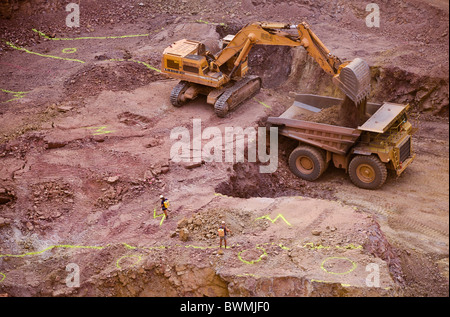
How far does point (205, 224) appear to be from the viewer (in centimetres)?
1173

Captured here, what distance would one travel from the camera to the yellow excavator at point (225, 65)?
15.3 m

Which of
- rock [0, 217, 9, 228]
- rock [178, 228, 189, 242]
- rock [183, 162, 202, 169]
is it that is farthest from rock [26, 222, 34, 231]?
rock [183, 162, 202, 169]

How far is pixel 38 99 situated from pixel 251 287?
1086 cm

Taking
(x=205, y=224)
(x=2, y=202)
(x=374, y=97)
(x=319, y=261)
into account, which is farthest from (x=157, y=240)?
(x=374, y=97)

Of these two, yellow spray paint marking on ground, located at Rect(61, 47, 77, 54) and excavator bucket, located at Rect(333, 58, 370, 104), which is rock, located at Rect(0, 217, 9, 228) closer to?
excavator bucket, located at Rect(333, 58, 370, 104)

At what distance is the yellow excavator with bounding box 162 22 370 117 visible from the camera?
15320 millimetres

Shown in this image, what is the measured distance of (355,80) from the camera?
13.4m

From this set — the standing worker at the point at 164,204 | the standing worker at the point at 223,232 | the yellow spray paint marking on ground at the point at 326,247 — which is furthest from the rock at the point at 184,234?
the yellow spray paint marking on ground at the point at 326,247

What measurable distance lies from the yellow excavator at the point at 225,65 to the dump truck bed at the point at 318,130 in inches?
71.8

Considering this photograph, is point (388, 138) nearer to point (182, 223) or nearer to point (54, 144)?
point (182, 223)

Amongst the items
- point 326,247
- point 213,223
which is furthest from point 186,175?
point 326,247

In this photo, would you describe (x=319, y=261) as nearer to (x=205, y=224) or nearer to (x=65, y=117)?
(x=205, y=224)

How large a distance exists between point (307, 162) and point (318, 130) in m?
1.09

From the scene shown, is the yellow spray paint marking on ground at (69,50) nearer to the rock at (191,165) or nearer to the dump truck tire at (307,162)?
the rock at (191,165)
